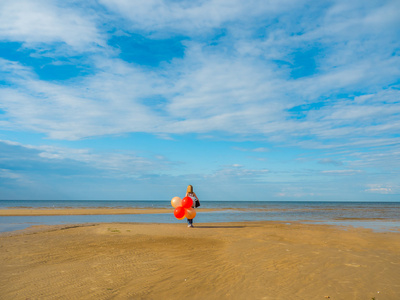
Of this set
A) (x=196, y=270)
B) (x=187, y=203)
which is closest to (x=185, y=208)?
(x=187, y=203)

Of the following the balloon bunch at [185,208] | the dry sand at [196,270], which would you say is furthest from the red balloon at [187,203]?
the dry sand at [196,270]

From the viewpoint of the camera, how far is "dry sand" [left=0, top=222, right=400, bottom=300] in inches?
212

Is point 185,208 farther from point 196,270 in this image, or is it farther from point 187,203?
point 196,270

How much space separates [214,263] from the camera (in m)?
7.47

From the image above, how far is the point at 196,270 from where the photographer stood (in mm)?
6812

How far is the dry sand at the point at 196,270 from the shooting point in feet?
17.7

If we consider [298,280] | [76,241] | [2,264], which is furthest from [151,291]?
[76,241]

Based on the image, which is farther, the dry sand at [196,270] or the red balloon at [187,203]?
the red balloon at [187,203]

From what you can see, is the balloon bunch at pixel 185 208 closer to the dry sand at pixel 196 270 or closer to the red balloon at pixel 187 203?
the red balloon at pixel 187 203

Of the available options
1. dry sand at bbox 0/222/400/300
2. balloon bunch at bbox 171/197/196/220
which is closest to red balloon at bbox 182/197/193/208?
balloon bunch at bbox 171/197/196/220

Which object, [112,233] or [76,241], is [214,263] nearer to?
[76,241]

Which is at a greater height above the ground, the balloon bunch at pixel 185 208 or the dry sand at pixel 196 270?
the balloon bunch at pixel 185 208

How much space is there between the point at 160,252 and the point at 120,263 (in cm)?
170

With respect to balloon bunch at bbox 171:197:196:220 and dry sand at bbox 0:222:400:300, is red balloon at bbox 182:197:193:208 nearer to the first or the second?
balloon bunch at bbox 171:197:196:220
